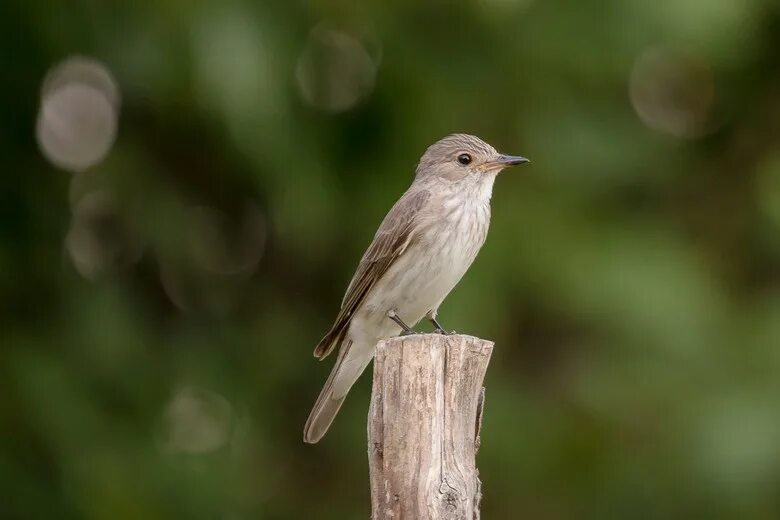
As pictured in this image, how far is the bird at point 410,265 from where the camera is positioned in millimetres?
7031

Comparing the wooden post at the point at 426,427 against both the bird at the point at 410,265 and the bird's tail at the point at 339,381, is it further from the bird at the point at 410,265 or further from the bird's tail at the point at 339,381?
the bird's tail at the point at 339,381

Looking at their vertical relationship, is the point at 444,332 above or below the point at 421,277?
below

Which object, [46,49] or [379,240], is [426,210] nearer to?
[379,240]

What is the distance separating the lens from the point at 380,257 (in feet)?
23.5

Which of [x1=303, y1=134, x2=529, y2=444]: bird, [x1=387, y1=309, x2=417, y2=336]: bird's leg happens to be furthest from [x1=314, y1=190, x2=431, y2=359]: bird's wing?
A: [x1=387, y1=309, x2=417, y2=336]: bird's leg

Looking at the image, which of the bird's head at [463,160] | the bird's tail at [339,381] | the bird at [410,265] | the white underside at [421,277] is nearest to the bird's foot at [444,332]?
the bird at [410,265]

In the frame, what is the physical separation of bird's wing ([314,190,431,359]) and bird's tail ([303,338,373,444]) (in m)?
0.08

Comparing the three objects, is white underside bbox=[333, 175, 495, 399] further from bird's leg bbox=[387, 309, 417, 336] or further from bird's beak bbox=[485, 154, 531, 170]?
bird's beak bbox=[485, 154, 531, 170]

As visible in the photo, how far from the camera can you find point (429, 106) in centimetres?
923

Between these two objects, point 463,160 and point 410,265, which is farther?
point 463,160

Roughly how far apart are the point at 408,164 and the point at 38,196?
2.24 metres

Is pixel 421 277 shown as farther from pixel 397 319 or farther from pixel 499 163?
pixel 499 163

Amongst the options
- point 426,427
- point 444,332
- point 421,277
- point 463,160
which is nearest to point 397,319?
point 421,277

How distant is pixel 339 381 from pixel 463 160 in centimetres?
114
